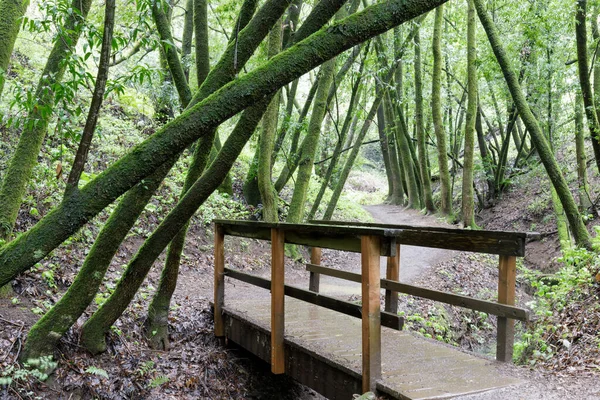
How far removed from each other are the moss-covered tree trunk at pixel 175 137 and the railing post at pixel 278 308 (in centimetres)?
185

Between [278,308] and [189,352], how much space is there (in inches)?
67.8

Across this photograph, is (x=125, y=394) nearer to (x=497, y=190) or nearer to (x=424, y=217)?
(x=424, y=217)

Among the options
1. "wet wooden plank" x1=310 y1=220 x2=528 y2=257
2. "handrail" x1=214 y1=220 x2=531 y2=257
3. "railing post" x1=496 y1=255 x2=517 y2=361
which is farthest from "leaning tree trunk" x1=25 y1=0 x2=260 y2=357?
"railing post" x1=496 y1=255 x2=517 y2=361

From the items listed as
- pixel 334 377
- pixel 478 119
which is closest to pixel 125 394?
pixel 334 377

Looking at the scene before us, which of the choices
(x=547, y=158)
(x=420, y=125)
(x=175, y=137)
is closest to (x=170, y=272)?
(x=175, y=137)

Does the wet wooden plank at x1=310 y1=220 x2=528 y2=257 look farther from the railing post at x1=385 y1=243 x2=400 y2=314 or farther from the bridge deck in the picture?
the bridge deck

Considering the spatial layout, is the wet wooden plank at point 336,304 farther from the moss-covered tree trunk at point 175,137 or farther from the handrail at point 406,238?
the moss-covered tree trunk at point 175,137

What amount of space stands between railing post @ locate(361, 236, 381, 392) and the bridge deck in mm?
111

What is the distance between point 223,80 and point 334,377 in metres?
3.07

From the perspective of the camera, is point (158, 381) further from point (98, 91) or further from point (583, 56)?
point (583, 56)

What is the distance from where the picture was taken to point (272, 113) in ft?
32.5

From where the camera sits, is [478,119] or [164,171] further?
[478,119]

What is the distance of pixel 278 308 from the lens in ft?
16.4

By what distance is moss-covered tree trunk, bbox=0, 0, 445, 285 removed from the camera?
347 cm
